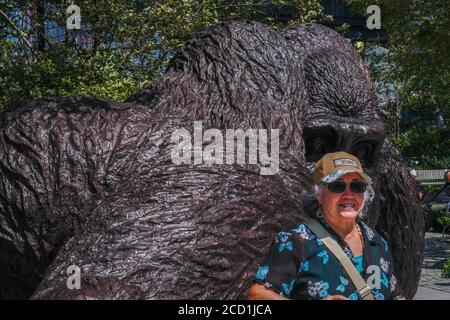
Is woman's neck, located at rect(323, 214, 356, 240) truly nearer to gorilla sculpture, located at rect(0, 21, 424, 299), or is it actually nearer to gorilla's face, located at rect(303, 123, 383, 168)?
gorilla sculpture, located at rect(0, 21, 424, 299)

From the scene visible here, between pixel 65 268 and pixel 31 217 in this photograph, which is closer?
pixel 65 268

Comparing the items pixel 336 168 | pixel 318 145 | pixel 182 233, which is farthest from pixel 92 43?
pixel 336 168

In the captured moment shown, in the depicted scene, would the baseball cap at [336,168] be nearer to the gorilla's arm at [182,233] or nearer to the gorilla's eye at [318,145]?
the gorilla's arm at [182,233]

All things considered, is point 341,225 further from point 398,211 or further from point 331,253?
point 398,211

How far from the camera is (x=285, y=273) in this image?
2199 mm

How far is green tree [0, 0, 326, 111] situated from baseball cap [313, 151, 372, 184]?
5641mm

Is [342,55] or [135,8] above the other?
[135,8]

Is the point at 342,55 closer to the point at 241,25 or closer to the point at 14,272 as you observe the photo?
the point at 241,25

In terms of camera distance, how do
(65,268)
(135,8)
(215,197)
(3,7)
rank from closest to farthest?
(65,268), (215,197), (3,7), (135,8)

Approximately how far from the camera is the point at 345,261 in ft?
7.38

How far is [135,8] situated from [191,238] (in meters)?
7.16

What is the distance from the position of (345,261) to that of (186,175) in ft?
2.62
